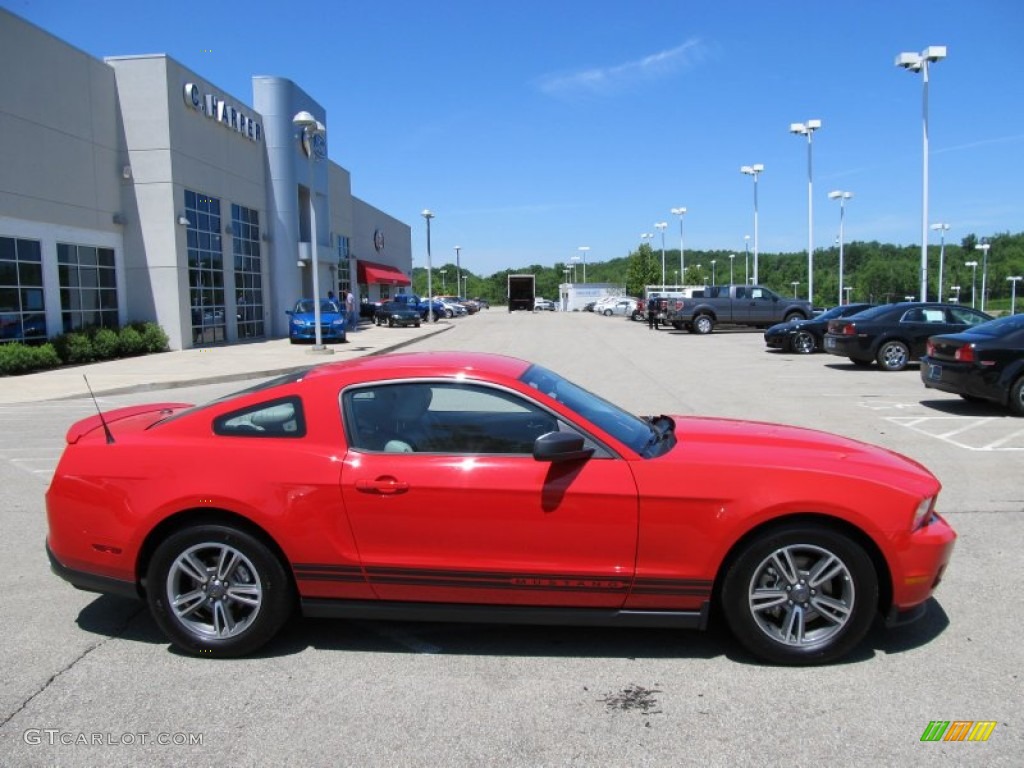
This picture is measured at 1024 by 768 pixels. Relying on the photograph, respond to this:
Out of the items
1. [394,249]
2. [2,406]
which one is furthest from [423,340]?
[394,249]

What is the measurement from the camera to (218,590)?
152 inches

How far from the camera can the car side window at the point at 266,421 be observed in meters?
3.97

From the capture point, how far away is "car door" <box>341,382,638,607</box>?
368 cm

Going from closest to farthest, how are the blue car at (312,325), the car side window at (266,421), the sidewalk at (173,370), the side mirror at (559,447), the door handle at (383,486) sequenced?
the side mirror at (559,447)
the door handle at (383,486)
the car side window at (266,421)
the sidewalk at (173,370)
the blue car at (312,325)

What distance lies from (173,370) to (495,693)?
57.6ft

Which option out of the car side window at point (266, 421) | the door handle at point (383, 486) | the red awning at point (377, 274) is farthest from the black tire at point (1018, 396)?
the red awning at point (377, 274)

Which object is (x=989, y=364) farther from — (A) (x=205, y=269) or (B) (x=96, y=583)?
(A) (x=205, y=269)

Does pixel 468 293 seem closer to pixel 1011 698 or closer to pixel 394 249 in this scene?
pixel 394 249

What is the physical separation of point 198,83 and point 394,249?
4344 centimetres

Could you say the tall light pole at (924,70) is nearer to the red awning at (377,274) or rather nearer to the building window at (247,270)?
the building window at (247,270)

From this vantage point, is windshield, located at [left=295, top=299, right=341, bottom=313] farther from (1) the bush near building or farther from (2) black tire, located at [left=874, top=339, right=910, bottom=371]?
(2) black tire, located at [left=874, top=339, right=910, bottom=371]

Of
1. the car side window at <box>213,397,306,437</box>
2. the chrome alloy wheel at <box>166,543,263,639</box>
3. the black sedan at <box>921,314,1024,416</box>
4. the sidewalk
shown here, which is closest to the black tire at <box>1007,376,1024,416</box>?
the black sedan at <box>921,314,1024,416</box>

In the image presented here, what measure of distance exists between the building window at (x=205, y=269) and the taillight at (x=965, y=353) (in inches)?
913

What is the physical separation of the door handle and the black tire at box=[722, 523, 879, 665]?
158 centimetres
